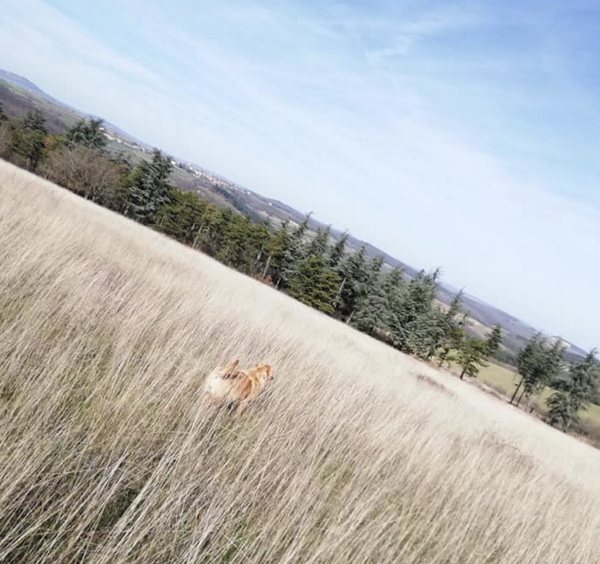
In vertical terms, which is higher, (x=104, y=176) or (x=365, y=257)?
(x=365, y=257)

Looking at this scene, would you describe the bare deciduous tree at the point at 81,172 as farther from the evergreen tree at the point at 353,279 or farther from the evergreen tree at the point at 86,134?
the evergreen tree at the point at 353,279

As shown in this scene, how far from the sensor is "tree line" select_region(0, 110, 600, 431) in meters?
46.8

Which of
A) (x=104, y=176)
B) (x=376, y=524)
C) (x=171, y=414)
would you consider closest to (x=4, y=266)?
(x=171, y=414)

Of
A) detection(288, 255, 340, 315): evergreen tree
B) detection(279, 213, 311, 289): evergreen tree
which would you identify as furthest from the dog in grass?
detection(279, 213, 311, 289): evergreen tree

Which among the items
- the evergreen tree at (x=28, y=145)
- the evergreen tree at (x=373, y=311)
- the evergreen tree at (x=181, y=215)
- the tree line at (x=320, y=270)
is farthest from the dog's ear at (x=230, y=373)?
the evergreen tree at (x=28, y=145)

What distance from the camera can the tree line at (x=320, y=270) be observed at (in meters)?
46.8

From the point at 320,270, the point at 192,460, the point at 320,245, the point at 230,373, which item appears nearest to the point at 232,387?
the point at 230,373

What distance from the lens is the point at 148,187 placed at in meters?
57.3

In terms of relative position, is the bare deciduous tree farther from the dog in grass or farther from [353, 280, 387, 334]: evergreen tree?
the dog in grass

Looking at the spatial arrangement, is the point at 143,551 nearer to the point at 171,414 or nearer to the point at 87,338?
the point at 171,414

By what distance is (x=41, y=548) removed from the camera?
1.18 meters

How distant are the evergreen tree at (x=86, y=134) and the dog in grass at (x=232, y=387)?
77195mm

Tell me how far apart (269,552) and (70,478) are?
3.20ft

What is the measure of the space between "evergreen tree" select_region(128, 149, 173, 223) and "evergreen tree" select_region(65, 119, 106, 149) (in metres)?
16.6
